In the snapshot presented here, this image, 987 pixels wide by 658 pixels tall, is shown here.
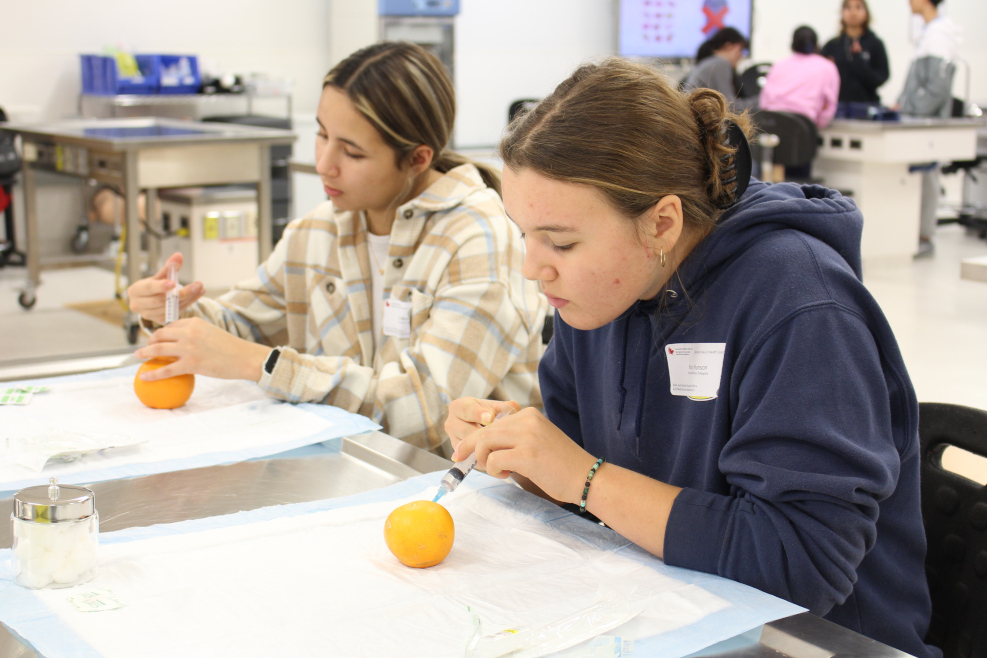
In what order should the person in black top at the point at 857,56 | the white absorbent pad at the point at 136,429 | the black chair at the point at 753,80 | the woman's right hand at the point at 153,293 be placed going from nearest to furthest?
the white absorbent pad at the point at 136,429 < the woman's right hand at the point at 153,293 < the person in black top at the point at 857,56 < the black chair at the point at 753,80

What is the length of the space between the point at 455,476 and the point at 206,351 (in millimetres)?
590

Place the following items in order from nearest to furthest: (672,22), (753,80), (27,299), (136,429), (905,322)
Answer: (136,429)
(905,322)
(27,299)
(753,80)
(672,22)

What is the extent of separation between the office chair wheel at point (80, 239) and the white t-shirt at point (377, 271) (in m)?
5.32

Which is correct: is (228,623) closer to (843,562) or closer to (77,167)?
(843,562)

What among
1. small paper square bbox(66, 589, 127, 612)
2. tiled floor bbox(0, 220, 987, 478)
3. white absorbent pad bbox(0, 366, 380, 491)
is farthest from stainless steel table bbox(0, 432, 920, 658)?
tiled floor bbox(0, 220, 987, 478)

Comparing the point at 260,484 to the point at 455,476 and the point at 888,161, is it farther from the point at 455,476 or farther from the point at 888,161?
the point at 888,161

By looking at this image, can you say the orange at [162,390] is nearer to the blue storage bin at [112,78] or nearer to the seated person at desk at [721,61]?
the blue storage bin at [112,78]

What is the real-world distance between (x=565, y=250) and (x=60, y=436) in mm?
747

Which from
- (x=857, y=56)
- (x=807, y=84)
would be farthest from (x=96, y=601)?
(x=857, y=56)

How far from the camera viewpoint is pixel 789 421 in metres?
0.95

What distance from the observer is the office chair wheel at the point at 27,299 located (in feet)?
17.1

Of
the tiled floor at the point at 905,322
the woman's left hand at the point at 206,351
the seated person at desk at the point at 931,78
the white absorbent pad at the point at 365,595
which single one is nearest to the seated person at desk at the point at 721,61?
the seated person at desk at the point at 931,78

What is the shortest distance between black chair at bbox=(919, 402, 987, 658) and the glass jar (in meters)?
0.96

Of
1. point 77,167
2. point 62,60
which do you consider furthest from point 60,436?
point 62,60
